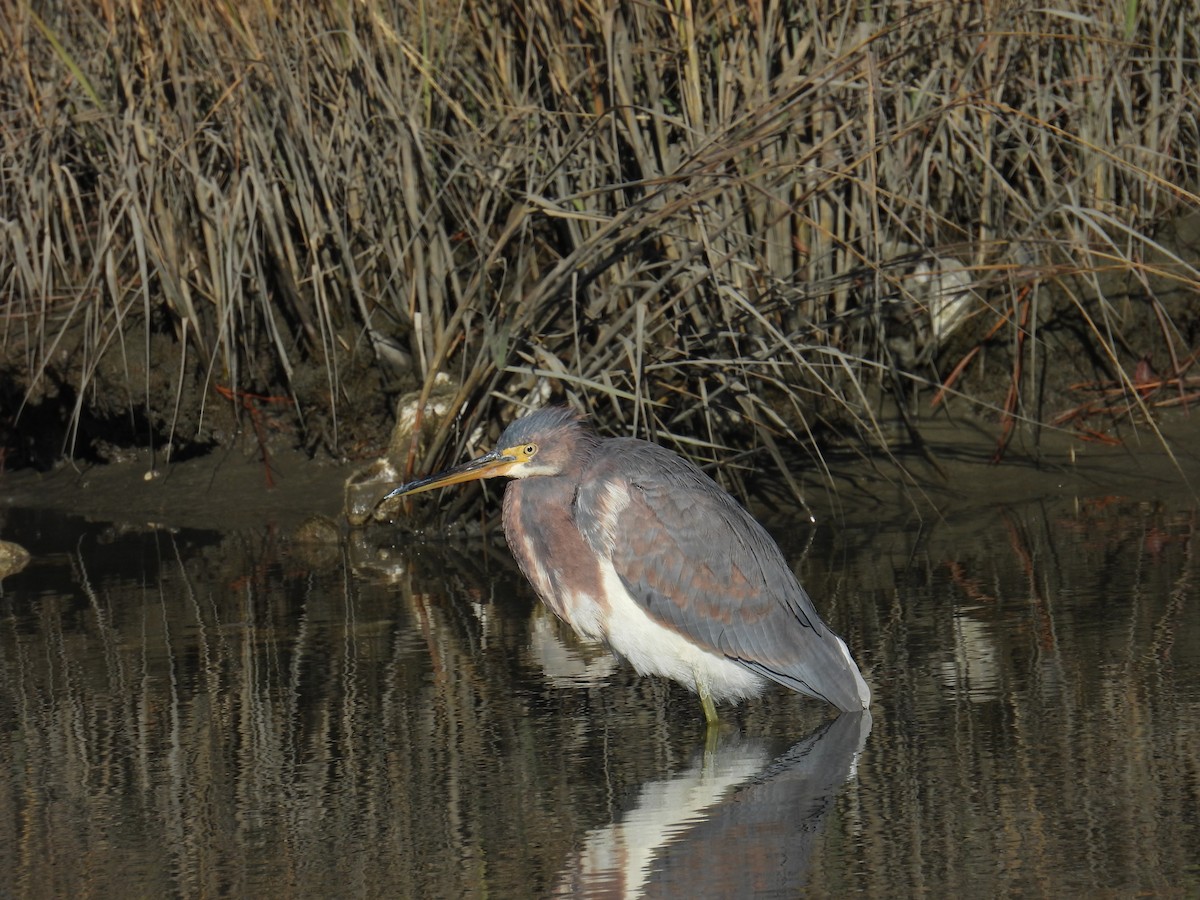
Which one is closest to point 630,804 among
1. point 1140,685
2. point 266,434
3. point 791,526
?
point 1140,685

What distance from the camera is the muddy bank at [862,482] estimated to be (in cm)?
689

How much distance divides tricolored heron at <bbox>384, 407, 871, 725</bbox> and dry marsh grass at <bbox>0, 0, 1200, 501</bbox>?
1.53 metres

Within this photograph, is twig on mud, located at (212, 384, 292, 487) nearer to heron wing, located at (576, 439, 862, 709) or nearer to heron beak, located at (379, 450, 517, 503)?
heron beak, located at (379, 450, 517, 503)

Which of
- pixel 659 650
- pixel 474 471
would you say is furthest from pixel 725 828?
pixel 474 471

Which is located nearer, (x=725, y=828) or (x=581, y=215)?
(x=725, y=828)

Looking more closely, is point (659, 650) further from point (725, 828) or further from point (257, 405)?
point (257, 405)

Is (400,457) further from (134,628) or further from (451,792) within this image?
(451,792)

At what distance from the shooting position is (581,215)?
20.5 feet

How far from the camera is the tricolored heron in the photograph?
14.5ft

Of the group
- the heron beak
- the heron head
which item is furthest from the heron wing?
the heron beak

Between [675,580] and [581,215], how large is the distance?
2163 millimetres

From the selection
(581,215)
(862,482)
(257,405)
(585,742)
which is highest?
(581,215)

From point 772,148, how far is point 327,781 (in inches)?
156

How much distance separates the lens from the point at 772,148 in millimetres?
6977
